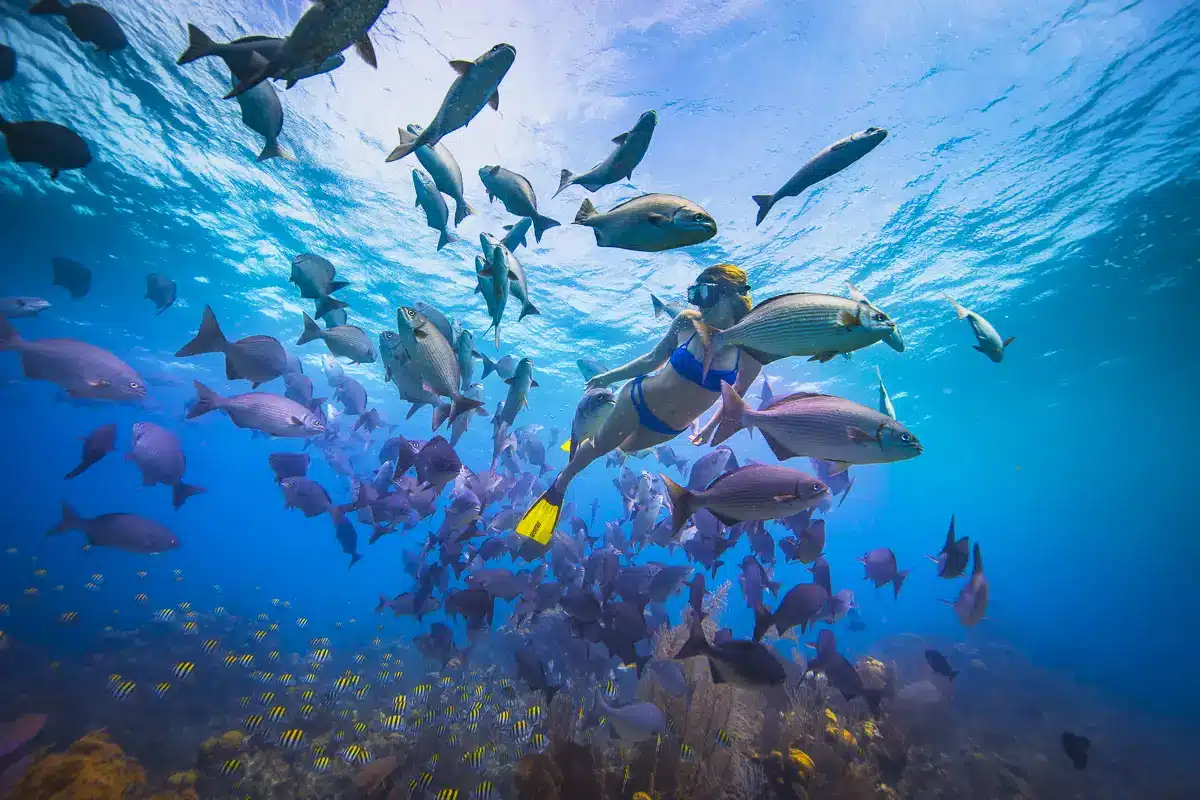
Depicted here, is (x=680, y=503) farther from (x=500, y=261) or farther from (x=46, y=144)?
(x=46, y=144)

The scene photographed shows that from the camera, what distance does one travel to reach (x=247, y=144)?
12.8m

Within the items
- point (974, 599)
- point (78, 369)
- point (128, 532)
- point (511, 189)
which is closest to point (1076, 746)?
point (974, 599)

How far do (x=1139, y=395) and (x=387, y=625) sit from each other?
175 ft

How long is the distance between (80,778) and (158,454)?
3986 mm

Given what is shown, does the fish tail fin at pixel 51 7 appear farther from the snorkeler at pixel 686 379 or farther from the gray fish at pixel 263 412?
the snorkeler at pixel 686 379

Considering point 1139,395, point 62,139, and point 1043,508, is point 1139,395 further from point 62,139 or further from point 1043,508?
point 1043,508

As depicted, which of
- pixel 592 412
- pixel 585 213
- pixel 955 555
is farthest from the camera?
pixel 955 555

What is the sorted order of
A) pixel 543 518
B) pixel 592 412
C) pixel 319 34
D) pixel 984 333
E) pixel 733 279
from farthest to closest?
1. pixel 984 333
2. pixel 543 518
3. pixel 592 412
4. pixel 733 279
5. pixel 319 34

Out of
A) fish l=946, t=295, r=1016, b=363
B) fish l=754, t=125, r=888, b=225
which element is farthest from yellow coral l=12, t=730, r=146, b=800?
fish l=946, t=295, r=1016, b=363

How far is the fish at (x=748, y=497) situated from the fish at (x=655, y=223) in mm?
1521

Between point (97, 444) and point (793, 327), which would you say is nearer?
point (793, 327)

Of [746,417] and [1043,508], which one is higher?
[746,417]

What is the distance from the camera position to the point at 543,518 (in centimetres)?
393

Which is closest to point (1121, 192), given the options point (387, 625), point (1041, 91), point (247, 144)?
point (1041, 91)
